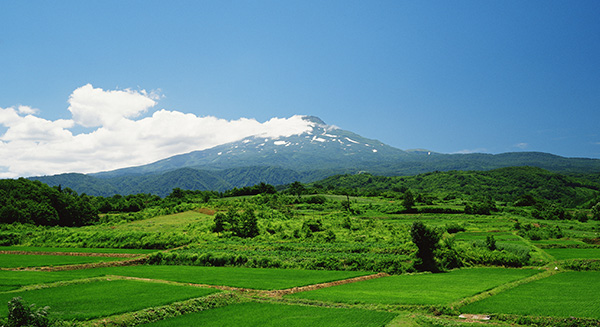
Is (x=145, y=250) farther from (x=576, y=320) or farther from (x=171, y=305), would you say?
(x=576, y=320)

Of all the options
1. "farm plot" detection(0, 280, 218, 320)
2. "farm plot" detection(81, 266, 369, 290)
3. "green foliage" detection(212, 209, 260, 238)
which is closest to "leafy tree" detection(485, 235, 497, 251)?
"farm plot" detection(81, 266, 369, 290)

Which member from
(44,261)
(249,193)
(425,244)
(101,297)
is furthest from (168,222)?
(249,193)

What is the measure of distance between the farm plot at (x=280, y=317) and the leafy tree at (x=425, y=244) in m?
18.0

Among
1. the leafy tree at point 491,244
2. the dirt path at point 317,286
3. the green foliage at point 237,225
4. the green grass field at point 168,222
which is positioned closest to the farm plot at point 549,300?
the dirt path at point 317,286

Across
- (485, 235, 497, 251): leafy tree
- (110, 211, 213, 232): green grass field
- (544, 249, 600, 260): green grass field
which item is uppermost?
(110, 211, 213, 232): green grass field

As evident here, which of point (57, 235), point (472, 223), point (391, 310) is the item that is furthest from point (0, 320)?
point (472, 223)

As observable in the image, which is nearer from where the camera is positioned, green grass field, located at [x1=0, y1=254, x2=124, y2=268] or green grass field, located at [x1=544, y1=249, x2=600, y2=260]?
green grass field, located at [x1=0, y1=254, x2=124, y2=268]

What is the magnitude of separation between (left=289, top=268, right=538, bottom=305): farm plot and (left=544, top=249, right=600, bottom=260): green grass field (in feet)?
37.4

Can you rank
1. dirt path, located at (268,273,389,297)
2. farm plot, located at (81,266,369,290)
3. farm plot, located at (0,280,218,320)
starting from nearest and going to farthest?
farm plot, located at (0,280,218,320)
dirt path, located at (268,273,389,297)
farm plot, located at (81,266,369,290)

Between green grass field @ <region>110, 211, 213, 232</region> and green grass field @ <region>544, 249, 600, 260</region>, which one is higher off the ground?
green grass field @ <region>110, 211, 213, 232</region>

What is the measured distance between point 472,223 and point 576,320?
60.5 meters

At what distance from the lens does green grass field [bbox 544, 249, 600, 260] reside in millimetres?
37166

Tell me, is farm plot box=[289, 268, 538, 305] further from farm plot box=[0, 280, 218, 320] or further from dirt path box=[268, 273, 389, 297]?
farm plot box=[0, 280, 218, 320]

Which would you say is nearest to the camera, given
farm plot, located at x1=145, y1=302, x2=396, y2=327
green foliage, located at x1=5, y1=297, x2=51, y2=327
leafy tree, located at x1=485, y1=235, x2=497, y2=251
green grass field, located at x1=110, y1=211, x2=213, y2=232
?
green foliage, located at x1=5, y1=297, x2=51, y2=327
